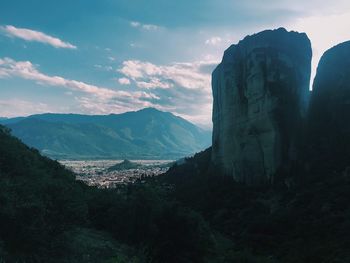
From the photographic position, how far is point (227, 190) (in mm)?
64812

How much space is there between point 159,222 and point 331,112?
4167 centimetres

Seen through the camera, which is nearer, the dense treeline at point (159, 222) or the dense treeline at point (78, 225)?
the dense treeline at point (78, 225)

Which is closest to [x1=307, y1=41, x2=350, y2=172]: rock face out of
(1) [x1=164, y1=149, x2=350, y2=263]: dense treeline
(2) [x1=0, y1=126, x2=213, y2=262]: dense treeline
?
(1) [x1=164, y1=149, x2=350, y2=263]: dense treeline

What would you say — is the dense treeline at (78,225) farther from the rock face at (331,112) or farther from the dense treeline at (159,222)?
the rock face at (331,112)

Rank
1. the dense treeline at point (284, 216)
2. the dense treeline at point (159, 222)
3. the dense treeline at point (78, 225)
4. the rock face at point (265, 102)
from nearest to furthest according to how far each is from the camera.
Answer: the dense treeline at point (78, 225) < the dense treeline at point (159, 222) < the dense treeline at point (284, 216) < the rock face at point (265, 102)

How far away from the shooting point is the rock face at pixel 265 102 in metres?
59.4

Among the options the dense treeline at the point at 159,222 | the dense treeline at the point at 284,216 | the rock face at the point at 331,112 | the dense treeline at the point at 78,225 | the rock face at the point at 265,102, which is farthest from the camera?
the rock face at the point at 265,102

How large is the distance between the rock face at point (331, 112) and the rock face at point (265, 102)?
2484 millimetres

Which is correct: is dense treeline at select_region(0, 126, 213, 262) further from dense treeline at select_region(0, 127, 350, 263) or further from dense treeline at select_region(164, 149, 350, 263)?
dense treeline at select_region(164, 149, 350, 263)

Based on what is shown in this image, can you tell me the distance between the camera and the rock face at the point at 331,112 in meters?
54.2

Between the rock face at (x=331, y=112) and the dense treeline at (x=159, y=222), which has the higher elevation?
the rock face at (x=331, y=112)

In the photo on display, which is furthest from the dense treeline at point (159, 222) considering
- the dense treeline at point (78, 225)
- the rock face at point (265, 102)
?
the rock face at point (265, 102)

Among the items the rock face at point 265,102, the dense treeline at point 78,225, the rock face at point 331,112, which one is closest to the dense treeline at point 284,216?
the rock face at point 331,112

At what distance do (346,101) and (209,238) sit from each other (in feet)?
130
